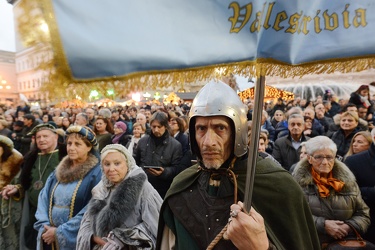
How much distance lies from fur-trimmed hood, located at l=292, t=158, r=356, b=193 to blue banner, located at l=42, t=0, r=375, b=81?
2246 mm

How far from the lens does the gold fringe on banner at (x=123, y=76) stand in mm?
1092

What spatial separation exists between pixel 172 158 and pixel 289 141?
1.78 meters

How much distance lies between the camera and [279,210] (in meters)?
1.84

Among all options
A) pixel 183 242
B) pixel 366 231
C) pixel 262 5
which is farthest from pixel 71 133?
pixel 366 231

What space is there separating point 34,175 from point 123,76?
3.54 meters

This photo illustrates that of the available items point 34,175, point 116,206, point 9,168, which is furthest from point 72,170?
point 9,168

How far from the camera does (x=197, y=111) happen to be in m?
1.92

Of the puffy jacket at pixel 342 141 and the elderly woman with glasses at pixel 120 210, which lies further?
the puffy jacket at pixel 342 141

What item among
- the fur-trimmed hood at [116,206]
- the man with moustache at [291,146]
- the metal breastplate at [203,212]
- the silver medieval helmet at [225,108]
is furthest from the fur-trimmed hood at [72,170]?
the man with moustache at [291,146]

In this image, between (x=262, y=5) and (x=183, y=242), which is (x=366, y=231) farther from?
(x=262, y=5)

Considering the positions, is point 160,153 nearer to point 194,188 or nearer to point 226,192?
point 194,188

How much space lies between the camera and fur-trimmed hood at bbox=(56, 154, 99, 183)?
342cm

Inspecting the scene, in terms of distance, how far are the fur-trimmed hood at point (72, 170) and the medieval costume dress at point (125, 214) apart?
43cm

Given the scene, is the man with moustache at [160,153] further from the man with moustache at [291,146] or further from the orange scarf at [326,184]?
the orange scarf at [326,184]
